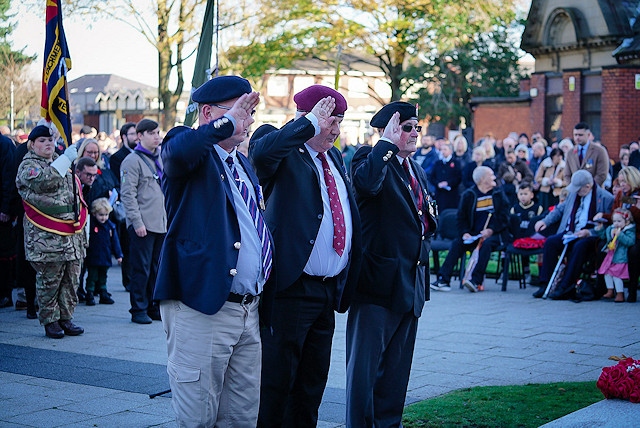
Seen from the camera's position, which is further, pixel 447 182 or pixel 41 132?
pixel 447 182

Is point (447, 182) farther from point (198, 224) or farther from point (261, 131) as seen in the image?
point (198, 224)

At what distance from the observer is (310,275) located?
5.38 metres

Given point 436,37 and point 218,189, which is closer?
point 218,189

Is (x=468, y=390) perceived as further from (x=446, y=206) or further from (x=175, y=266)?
→ (x=446, y=206)

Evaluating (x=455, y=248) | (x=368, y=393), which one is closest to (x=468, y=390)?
(x=368, y=393)

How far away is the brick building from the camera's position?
27250 mm

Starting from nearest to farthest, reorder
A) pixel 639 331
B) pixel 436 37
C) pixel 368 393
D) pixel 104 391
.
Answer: pixel 368 393
pixel 104 391
pixel 639 331
pixel 436 37

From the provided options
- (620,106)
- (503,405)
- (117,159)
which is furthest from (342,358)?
(620,106)

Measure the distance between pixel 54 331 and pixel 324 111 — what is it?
18.2ft

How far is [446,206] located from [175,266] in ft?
46.1

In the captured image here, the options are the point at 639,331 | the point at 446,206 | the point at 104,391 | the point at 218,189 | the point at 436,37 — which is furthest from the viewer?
the point at 436,37

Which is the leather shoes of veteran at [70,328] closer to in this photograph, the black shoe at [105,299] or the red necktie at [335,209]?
the black shoe at [105,299]

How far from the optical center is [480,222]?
14.5m

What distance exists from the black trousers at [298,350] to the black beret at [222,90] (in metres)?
1.13
